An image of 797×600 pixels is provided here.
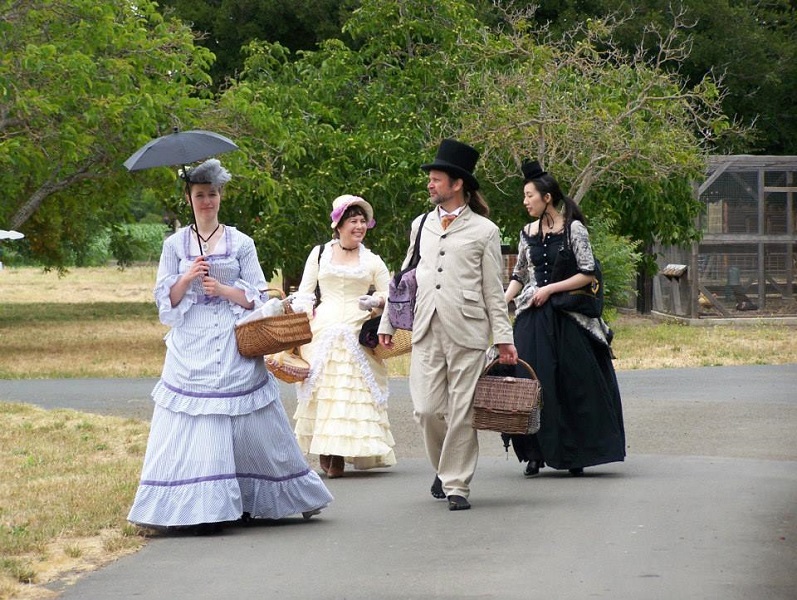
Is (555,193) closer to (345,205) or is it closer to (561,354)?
(561,354)

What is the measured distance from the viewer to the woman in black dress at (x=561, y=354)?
9508 millimetres

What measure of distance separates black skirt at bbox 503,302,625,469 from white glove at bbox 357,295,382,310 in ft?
3.01

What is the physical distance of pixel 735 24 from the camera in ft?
111

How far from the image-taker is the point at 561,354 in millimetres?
9656

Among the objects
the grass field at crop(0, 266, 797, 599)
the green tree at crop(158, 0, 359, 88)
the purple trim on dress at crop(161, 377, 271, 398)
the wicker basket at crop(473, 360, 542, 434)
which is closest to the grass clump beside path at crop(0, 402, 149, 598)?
the grass field at crop(0, 266, 797, 599)

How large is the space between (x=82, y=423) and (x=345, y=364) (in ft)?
12.0

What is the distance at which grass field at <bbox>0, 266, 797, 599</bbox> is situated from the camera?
738 centimetres

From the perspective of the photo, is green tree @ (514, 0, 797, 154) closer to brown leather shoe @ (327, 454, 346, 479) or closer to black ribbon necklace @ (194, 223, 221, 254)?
brown leather shoe @ (327, 454, 346, 479)

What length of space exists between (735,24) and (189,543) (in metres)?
28.6

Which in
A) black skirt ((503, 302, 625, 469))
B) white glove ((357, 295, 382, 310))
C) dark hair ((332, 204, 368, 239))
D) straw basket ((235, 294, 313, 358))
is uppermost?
dark hair ((332, 204, 368, 239))

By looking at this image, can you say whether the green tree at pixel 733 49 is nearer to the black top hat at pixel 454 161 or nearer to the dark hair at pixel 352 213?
the dark hair at pixel 352 213

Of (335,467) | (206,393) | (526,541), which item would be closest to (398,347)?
(335,467)

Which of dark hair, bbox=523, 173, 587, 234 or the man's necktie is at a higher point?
dark hair, bbox=523, 173, 587, 234

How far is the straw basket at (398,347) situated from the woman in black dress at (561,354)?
2.31 ft
